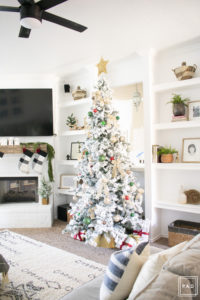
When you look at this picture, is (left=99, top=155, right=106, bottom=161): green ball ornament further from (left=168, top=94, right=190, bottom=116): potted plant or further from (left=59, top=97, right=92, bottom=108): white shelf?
(left=59, top=97, right=92, bottom=108): white shelf

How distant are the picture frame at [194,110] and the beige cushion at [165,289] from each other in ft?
9.24

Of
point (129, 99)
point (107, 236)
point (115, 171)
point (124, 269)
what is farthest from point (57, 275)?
point (129, 99)

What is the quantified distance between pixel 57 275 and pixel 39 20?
8.33 feet

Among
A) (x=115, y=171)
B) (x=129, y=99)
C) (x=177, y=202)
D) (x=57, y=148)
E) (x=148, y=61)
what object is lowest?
(x=177, y=202)

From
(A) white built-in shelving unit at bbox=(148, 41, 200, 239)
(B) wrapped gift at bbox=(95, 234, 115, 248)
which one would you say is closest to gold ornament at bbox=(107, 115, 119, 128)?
(A) white built-in shelving unit at bbox=(148, 41, 200, 239)

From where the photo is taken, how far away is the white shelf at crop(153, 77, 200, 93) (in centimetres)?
340

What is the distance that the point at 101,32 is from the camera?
10.6ft

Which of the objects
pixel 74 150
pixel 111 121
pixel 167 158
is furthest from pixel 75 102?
pixel 167 158

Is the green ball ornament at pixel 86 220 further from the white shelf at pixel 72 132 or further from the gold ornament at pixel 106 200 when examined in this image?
the white shelf at pixel 72 132

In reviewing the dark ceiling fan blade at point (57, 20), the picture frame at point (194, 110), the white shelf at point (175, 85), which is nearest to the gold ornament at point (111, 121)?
the white shelf at point (175, 85)

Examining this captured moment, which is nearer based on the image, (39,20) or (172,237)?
(39,20)

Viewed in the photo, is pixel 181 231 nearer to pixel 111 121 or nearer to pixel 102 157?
pixel 102 157

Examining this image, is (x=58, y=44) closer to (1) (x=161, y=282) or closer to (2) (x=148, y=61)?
(2) (x=148, y=61)

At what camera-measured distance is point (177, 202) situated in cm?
368
